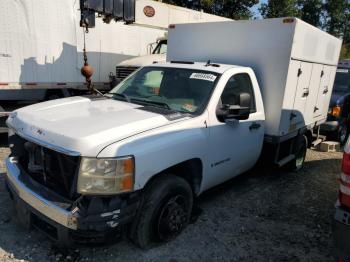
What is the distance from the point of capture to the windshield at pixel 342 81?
9.93m

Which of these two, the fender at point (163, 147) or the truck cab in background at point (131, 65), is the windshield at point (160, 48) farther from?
the fender at point (163, 147)

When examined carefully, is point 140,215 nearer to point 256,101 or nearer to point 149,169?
point 149,169

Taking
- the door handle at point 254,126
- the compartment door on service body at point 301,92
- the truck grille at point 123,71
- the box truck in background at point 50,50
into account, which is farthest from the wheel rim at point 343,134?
the box truck in background at point 50,50

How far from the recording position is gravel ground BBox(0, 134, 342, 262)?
3.40 m

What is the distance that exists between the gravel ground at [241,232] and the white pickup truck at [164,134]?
29 centimetres

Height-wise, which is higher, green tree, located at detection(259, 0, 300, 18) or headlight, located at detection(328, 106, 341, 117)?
green tree, located at detection(259, 0, 300, 18)

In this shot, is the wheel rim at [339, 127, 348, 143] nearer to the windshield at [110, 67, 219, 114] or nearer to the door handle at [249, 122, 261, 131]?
the door handle at [249, 122, 261, 131]

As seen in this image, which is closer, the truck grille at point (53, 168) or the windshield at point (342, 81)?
the truck grille at point (53, 168)

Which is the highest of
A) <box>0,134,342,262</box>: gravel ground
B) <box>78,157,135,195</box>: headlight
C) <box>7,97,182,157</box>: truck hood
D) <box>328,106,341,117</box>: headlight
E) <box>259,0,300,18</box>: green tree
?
<box>259,0,300,18</box>: green tree

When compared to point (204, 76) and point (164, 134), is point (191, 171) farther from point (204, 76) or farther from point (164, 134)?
point (204, 76)

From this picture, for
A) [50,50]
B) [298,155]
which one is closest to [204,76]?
[298,155]

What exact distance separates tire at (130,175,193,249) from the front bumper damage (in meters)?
0.18

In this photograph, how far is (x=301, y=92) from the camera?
221 inches

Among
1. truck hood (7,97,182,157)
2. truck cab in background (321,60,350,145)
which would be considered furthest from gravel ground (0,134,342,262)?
truck cab in background (321,60,350,145)
